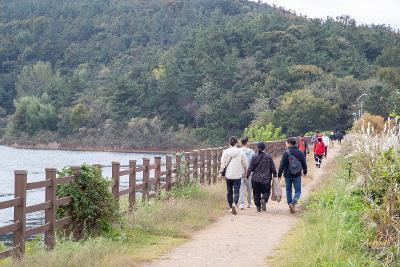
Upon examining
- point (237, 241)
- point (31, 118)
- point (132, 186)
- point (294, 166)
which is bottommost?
point (237, 241)

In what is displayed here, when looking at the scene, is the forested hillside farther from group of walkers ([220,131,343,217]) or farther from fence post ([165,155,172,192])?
group of walkers ([220,131,343,217])

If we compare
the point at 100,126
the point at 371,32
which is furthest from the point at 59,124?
the point at 371,32

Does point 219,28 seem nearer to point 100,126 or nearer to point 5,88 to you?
point 100,126

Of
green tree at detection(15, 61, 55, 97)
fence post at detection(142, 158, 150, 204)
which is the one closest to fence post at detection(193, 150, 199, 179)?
fence post at detection(142, 158, 150, 204)

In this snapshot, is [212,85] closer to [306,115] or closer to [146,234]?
[306,115]

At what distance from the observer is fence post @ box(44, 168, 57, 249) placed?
11.4 metres

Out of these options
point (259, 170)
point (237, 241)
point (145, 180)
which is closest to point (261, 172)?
point (259, 170)

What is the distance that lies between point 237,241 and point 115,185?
2820mm

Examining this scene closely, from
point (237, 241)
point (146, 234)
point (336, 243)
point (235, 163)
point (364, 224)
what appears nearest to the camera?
point (336, 243)

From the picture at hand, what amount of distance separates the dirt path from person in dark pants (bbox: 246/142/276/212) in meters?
0.48

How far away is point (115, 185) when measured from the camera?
14.3m

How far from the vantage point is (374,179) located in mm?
11383

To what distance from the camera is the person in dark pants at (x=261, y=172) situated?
16891 mm

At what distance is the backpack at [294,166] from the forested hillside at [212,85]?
60533 mm
